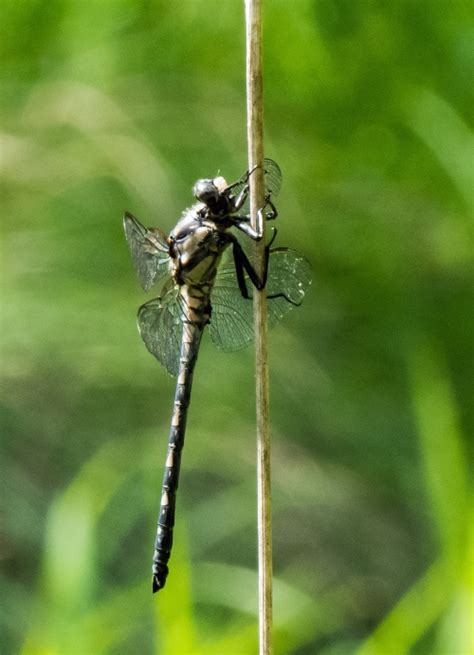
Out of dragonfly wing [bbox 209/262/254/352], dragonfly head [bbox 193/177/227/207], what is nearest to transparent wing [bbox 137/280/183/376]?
dragonfly wing [bbox 209/262/254/352]

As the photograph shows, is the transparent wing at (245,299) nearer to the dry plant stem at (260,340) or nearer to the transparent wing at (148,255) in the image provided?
the transparent wing at (148,255)

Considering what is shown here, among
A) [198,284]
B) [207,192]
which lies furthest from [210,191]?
[198,284]

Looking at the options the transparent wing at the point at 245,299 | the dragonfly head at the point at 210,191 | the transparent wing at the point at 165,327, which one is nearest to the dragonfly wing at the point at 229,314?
the transparent wing at the point at 245,299

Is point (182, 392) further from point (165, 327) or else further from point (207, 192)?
point (207, 192)

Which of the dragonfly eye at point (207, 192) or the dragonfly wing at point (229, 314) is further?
the dragonfly wing at point (229, 314)

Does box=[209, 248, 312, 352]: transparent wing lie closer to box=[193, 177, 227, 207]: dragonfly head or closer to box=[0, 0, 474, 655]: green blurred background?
box=[193, 177, 227, 207]: dragonfly head

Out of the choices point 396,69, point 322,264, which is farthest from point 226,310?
point 396,69
